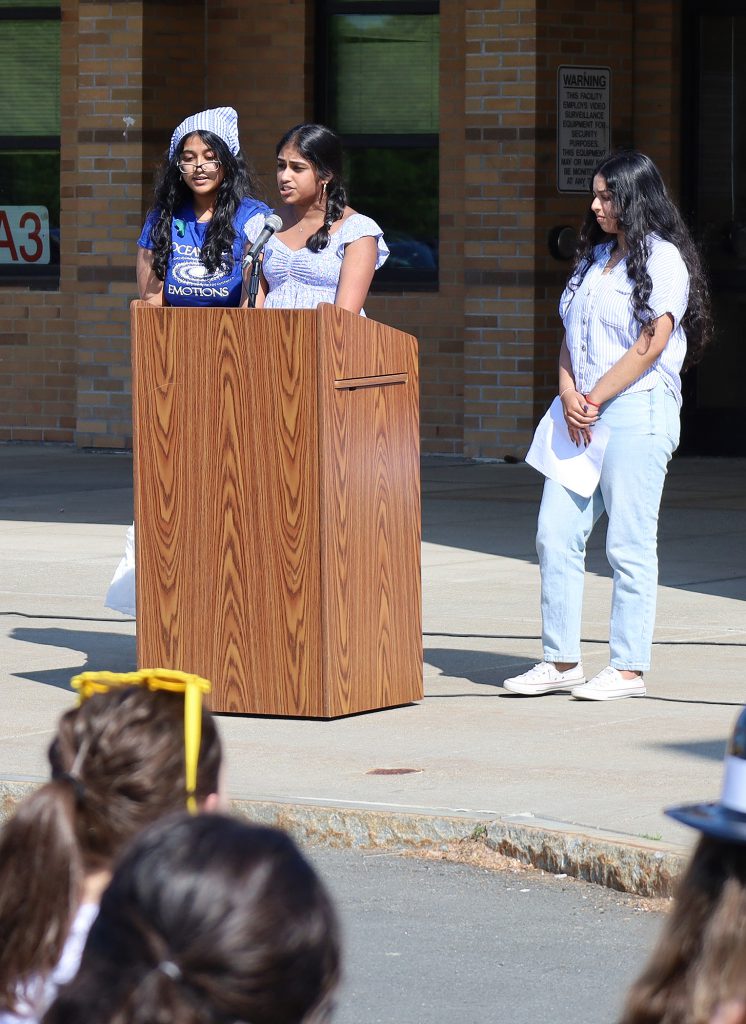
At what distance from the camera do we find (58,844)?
2.33 meters

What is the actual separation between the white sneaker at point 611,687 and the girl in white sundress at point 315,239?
1.53 metres

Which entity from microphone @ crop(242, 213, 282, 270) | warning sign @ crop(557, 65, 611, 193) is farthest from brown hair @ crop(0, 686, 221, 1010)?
warning sign @ crop(557, 65, 611, 193)

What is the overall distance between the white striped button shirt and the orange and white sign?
11677mm

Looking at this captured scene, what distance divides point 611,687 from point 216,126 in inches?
96.3

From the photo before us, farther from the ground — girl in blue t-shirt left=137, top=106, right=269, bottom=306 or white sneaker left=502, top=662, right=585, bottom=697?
girl in blue t-shirt left=137, top=106, right=269, bottom=306

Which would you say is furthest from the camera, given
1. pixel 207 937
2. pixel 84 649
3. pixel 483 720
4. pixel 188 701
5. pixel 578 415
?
pixel 84 649

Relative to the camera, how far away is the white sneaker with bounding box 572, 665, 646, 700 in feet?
24.3

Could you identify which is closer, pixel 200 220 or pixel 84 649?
pixel 200 220

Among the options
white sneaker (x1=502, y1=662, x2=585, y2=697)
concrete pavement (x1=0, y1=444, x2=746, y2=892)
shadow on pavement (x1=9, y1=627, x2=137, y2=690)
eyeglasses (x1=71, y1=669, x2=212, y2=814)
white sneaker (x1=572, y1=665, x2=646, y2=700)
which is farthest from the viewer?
shadow on pavement (x1=9, y1=627, x2=137, y2=690)

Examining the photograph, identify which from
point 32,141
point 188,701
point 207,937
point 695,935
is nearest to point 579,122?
point 32,141

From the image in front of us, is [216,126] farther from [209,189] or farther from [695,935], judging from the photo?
[695,935]

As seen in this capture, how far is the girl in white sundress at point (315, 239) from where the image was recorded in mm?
7234

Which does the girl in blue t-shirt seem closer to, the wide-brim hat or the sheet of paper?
the sheet of paper

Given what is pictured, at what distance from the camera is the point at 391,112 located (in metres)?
17.3
